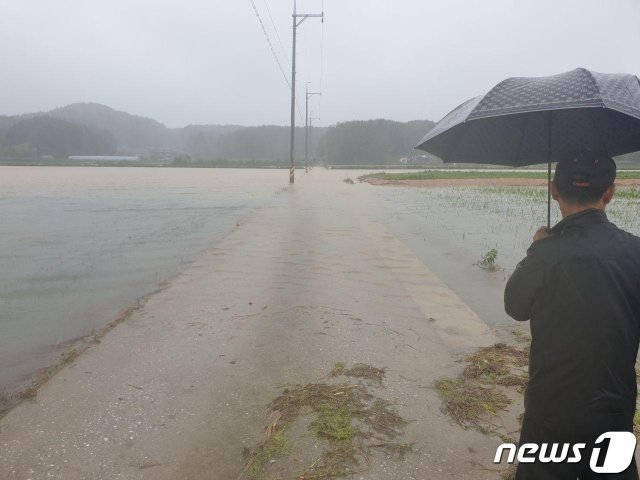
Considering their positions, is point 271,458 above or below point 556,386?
below

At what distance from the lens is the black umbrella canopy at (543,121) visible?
2.66 m

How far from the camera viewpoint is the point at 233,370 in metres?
4.35

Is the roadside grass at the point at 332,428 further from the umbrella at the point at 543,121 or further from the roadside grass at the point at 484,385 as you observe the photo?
the umbrella at the point at 543,121

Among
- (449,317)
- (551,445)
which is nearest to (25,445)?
(551,445)

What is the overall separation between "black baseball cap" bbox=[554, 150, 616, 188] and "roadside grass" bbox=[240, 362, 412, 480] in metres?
2.01

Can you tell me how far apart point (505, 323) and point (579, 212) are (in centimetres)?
438

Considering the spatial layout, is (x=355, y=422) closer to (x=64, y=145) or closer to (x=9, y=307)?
(x=9, y=307)

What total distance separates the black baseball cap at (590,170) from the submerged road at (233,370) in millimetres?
1860

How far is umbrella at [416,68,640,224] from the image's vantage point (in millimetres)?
2656

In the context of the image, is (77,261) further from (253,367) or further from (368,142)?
(368,142)

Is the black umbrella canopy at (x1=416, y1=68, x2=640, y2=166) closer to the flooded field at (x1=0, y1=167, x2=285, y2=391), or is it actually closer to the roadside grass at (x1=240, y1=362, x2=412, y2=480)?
the roadside grass at (x1=240, y1=362, x2=412, y2=480)

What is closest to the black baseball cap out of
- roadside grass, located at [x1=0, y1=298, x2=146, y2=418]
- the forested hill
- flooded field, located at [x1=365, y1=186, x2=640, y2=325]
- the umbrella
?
the umbrella

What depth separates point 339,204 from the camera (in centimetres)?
2108

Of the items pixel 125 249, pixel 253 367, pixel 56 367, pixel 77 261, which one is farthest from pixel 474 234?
pixel 56 367
